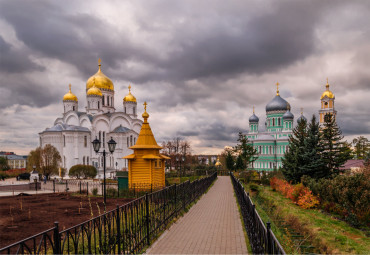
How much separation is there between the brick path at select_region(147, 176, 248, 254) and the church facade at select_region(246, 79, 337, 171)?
38350mm

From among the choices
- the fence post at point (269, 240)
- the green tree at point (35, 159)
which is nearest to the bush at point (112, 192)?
the fence post at point (269, 240)

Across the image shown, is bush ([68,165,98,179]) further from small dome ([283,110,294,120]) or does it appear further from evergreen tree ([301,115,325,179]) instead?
small dome ([283,110,294,120])

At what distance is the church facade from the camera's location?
47.2m

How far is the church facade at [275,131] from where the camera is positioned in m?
47.2

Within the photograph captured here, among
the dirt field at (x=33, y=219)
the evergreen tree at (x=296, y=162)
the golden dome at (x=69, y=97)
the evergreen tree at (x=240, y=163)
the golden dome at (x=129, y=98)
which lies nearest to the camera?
the dirt field at (x=33, y=219)

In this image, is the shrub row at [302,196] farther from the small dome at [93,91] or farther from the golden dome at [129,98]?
the golden dome at [129,98]

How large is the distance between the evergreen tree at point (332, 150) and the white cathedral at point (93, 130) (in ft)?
87.3

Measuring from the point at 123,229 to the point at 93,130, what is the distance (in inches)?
1379

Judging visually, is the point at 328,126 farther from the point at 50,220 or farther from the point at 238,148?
the point at 50,220

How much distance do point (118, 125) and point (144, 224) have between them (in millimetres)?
36078

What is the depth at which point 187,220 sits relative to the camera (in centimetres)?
871

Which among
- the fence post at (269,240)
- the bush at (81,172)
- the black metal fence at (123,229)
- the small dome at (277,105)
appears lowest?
the bush at (81,172)

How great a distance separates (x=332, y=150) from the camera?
2270 centimetres

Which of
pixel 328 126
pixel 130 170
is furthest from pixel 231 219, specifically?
pixel 328 126
